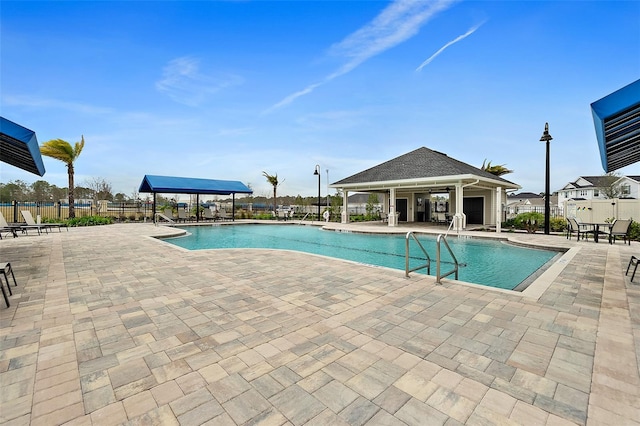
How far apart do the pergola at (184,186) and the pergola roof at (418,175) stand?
24.5 feet

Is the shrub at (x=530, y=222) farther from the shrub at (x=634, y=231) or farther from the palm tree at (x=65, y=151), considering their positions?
the palm tree at (x=65, y=151)

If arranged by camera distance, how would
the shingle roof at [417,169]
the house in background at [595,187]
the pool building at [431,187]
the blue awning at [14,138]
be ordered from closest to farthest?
the blue awning at [14,138]
the pool building at [431,187]
the shingle roof at [417,169]
the house in background at [595,187]

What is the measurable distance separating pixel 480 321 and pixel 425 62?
509 inches

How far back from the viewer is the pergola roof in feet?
47.7

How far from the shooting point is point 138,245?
8.99 m

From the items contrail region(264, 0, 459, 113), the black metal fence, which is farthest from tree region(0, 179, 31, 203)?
contrail region(264, 0, 459, 113)

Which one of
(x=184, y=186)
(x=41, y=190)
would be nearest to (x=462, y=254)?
(x=184, y=186)

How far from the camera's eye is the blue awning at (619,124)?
127 inches

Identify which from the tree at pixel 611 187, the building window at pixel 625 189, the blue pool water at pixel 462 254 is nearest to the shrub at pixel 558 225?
the blue pool water at pixel 462 254

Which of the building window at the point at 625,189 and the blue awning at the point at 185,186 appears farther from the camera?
the building window at the point at 625,189

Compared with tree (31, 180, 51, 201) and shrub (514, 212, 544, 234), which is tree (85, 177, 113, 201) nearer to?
tree (31, 180, 51, 201)

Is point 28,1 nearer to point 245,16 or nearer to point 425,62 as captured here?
point 245,16

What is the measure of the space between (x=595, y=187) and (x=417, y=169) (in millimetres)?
38801

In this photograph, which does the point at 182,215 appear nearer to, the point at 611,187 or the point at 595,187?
the point at 611,187
